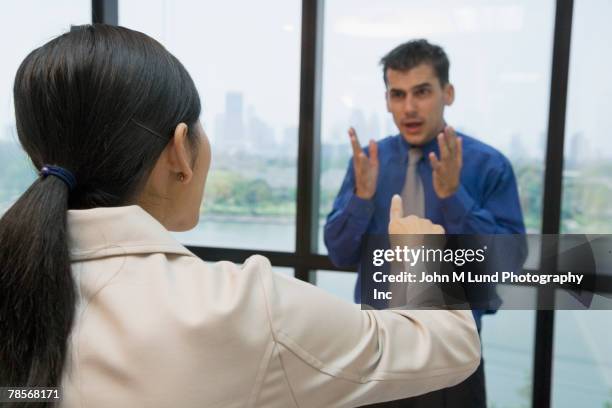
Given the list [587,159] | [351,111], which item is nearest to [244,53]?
[351,111]

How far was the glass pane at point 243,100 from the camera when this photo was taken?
88.8 inches

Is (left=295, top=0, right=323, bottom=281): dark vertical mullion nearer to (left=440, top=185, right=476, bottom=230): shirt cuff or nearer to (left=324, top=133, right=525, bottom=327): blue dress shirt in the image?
(left=324, top=133, right=525, bottom=327): blue dress shirt

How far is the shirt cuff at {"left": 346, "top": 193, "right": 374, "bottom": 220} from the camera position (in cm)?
160

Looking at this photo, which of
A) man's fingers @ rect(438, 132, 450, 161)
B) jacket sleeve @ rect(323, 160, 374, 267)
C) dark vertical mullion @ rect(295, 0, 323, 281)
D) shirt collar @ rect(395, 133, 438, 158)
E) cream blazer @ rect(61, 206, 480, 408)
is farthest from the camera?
dark vertical mullion @ rect(295, 0, 323, 281)

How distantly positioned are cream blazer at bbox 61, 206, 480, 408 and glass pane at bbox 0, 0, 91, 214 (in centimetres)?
202

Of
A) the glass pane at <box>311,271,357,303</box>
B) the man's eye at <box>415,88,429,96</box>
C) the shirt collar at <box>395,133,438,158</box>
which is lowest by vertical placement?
the glass pane at <box>311,271,357,303</box>

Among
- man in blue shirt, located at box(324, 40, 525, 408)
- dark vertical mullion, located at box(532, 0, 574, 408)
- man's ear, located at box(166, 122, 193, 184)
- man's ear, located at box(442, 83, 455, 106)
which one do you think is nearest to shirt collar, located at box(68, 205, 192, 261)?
man's ear, located at box(166, 122, 193, 184)

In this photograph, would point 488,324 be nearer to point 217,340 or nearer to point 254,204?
point 254,204

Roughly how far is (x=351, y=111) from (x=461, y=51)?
516 millimetres

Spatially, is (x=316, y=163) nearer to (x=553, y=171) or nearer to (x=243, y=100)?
(x=243, y=100)

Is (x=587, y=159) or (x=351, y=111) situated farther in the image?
(x=351, y=111)

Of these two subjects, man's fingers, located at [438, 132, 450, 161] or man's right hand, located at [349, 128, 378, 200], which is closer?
man's fingers, located at [438, 132, 450, 161]

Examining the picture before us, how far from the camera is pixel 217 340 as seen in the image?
51cm

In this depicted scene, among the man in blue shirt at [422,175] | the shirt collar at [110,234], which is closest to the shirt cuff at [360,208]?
the man in blue shirt at [422,175]
